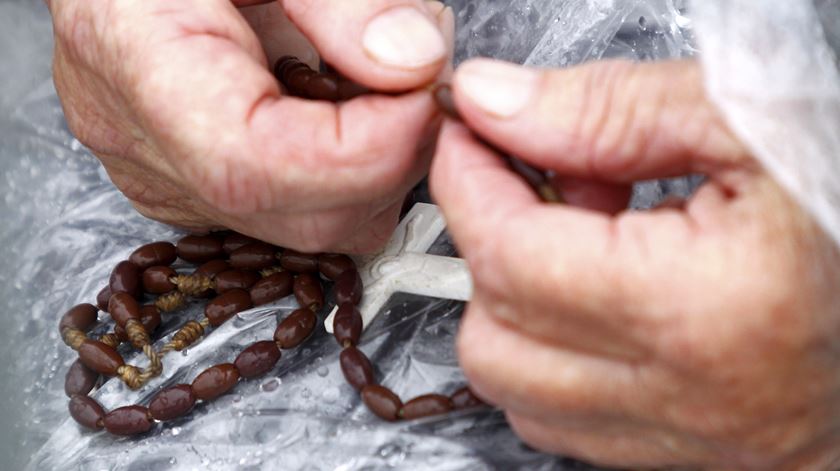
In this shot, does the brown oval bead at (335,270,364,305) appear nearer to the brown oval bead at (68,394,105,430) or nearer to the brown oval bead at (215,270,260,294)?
the brown oval bead at (215,270,260,294)

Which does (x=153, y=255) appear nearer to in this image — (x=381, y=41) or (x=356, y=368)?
(x=356, y=368)

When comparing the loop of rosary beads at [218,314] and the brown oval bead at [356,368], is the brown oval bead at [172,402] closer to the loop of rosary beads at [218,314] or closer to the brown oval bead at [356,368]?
the loop of rosary beads at [218,314]

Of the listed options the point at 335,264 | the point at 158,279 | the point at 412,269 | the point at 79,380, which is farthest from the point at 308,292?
the point at 79,380

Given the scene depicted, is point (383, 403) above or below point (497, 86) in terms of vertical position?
below

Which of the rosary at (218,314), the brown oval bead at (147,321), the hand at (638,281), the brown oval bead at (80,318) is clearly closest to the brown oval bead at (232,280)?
the rosary at (218,314)

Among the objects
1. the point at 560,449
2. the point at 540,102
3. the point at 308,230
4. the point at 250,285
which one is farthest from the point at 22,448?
the point at 540,102

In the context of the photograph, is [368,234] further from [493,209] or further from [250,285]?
[493,209]
